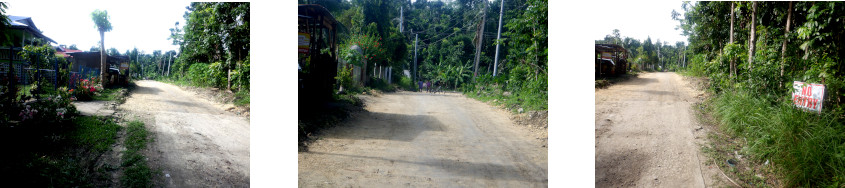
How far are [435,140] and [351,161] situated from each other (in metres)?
0.57

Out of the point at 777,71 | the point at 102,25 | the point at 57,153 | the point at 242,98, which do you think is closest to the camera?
the point at 57,153

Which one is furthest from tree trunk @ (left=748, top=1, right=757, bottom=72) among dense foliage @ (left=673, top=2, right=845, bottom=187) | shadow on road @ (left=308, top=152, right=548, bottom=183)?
shadow on road @ (left=308, top=152, right=548, bottom=183)

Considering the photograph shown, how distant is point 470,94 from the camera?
2.60 m

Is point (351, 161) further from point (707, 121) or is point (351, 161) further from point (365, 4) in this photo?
point (707, 121)

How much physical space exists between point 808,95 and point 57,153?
193 inches

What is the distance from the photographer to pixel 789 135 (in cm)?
237

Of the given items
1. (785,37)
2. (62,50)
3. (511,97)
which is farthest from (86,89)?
(785,37)

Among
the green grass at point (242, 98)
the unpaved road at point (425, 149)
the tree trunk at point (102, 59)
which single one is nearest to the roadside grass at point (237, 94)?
the green grass at point (242, 98)

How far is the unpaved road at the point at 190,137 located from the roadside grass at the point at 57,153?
247 millimetres

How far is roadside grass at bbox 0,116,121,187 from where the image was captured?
78.8 inches

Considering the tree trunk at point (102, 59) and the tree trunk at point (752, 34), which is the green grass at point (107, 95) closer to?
the tree trunk at point (102, 59)

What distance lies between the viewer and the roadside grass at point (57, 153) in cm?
200

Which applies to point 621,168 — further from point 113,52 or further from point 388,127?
point 113,52

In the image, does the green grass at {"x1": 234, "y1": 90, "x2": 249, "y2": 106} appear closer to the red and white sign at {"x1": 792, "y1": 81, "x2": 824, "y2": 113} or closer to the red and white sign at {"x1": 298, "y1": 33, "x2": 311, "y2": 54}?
the red and white sign at {"x1": 298, "y1": 33, "x2": 311, "y2": 54}
